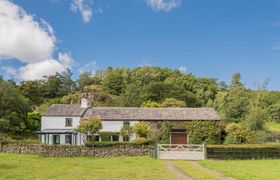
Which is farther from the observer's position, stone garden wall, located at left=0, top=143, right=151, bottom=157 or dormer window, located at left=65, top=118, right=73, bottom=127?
dormer window, located at left=65, top=118, right=73, bottom=127

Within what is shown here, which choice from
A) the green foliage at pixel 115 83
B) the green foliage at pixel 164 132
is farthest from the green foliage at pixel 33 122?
the green foliage at pixel 115 83

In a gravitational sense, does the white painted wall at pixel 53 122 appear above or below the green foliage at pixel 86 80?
below

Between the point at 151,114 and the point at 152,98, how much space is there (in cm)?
2869

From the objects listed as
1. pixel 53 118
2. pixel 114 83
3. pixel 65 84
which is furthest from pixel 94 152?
pixel 65 84

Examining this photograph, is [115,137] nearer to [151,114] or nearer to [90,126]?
[90,126]

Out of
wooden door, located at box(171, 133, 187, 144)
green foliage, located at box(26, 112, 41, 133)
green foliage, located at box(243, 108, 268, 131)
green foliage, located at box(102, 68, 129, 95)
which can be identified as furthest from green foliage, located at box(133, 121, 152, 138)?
green foliage, located at box(102, 68, 129, 95)

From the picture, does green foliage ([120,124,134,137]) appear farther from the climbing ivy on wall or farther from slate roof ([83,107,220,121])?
slate roof ([83,107,220,121])

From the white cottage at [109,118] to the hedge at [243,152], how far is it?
12.4m

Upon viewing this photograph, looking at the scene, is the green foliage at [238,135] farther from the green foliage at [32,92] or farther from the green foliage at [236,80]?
the green foliage at [236,80]

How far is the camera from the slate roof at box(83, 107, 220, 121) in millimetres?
47281

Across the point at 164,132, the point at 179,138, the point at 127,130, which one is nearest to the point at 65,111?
the point at 127,130

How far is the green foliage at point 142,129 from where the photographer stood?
1732 inches

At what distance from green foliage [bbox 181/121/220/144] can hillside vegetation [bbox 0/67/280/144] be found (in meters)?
1.12

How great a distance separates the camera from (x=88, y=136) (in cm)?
4725
